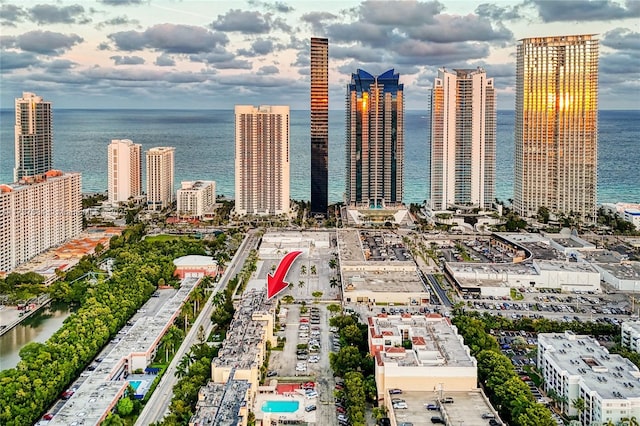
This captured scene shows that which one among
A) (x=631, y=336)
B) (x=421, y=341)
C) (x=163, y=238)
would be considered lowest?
(x=631, y=336)

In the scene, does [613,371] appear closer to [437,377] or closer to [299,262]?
[437,377]

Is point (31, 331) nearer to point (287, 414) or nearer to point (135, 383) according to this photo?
point (135, 383)

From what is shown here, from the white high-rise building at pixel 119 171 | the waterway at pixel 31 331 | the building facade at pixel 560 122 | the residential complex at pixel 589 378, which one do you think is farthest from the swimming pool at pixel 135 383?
the white high-rise building at pixel 119 171

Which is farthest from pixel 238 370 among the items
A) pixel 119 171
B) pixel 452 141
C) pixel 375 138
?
pixel 119 171

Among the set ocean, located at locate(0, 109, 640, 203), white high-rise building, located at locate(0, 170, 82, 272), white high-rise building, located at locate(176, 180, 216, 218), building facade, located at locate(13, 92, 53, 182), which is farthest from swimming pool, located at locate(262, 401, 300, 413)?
ocean, located at locate(0, 109, 640, 203)

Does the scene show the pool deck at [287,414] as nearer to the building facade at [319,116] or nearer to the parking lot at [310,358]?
the parking lot at [310,358]

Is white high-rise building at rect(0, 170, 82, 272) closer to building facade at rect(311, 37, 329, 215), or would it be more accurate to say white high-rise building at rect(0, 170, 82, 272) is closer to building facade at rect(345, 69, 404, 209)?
building facade at rect(311, 37, 329, 215)
